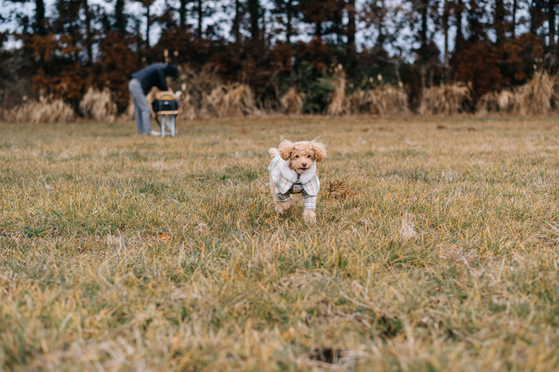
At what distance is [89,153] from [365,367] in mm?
5431

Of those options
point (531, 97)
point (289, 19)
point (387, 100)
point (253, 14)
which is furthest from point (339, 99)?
point (531, 97)

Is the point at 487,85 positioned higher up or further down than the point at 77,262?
higher up

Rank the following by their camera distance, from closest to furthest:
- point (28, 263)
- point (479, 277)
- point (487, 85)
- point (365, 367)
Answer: point (365, 367)
point (479, 277)
point (28, 263)
point (487, 85)

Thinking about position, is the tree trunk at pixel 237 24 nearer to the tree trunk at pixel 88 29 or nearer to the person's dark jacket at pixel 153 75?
the tree trunk at pixel 88 29

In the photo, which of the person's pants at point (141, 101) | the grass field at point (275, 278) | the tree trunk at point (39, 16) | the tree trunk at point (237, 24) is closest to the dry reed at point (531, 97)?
the tree trunk at point (237, 24)

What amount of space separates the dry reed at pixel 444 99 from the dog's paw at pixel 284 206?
13.7m

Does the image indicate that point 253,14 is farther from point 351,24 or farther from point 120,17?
point 120,17

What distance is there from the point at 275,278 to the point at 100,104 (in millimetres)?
14801

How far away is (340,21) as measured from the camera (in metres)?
16.7

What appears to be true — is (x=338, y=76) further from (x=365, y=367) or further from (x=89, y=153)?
(x=365, y=367)

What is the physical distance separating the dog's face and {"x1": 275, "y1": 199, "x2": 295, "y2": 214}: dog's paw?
10.4 inches

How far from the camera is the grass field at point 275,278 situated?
4.29 feet

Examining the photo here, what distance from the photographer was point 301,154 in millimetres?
2617

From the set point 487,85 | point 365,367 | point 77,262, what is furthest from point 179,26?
point 365,367
